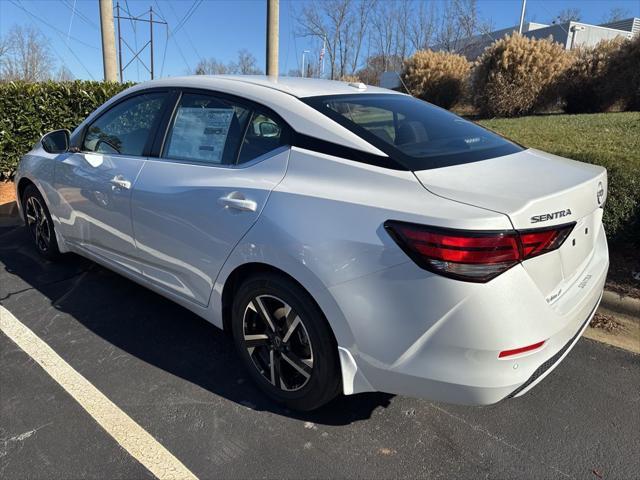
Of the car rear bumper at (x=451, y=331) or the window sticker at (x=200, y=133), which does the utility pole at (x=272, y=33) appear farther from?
the car rear bumper at (x=451, y=331)

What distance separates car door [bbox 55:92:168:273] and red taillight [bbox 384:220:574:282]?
1985mm

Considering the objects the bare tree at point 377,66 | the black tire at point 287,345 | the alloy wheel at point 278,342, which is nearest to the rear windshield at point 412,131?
the black tire at point 287,345

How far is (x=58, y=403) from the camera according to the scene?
8.62ft

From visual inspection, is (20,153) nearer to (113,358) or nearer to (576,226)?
(113,358)

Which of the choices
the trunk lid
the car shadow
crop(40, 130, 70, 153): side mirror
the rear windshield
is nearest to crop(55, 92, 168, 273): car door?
crop(40, 130, 70, 153): side mirror

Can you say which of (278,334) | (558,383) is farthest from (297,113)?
(558,383)

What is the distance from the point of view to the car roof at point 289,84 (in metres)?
2.77

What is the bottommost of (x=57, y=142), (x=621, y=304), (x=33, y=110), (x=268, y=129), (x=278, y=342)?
(x=621, y=304)

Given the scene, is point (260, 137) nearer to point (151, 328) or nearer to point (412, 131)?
point (412, 131)

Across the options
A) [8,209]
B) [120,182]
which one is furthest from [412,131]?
[8,209]

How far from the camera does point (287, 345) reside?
2.47 m

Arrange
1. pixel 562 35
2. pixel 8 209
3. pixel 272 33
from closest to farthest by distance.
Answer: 1. pixel 8 209
2. pixel 272 33
3. pixel 562 35

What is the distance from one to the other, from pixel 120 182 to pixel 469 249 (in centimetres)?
228

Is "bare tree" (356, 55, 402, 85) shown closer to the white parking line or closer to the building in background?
the building in background
